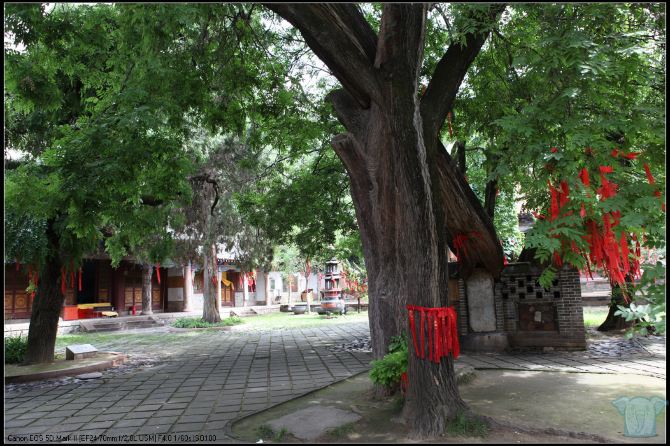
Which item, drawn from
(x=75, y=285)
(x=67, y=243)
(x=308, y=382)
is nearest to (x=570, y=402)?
(x=308, y=382)

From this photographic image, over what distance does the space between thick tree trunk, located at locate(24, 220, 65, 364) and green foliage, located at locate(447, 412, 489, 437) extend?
880 centimetres

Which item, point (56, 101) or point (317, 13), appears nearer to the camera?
point (317, 13)

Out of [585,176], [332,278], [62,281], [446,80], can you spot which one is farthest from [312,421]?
[332,278]

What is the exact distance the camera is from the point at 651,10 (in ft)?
19.5

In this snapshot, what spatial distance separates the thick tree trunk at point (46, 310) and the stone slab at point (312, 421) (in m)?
7.07

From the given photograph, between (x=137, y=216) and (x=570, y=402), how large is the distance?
7844mm

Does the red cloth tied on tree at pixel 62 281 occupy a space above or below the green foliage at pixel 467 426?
above

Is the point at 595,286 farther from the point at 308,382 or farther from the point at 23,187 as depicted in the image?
the point at 23,187

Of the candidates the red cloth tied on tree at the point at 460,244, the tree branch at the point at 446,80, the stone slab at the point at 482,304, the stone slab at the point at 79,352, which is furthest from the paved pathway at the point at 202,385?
the tree branch at the point at 446,80

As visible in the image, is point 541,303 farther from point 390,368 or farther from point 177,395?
point 177,395

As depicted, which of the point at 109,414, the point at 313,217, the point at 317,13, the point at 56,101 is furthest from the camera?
the point at 313,217

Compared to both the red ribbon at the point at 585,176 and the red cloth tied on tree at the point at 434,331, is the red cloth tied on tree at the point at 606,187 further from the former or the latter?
the red cloth tied on tree at the point at 434,331

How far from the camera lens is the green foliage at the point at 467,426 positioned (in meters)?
4.57

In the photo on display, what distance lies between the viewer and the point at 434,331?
484cm
